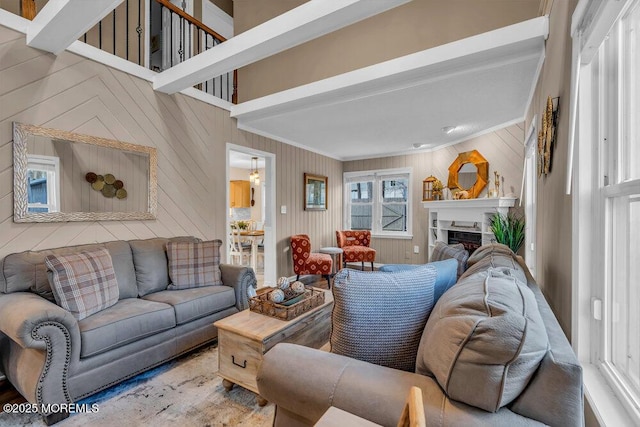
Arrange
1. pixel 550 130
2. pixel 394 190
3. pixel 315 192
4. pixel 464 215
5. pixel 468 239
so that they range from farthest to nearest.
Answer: pixel 394 190 < pixel 315 192 < pixel 468 239 < pixel 464 215 < pixel 550 130

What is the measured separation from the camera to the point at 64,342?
1631mm

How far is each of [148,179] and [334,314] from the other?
265 cm

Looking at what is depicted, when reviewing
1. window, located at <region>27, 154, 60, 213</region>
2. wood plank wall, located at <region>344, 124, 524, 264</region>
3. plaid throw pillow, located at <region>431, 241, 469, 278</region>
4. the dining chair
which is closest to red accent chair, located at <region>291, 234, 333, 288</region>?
the dining chair

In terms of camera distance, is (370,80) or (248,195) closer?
(370,80)

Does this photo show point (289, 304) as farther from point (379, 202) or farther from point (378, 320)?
point (379, 202)

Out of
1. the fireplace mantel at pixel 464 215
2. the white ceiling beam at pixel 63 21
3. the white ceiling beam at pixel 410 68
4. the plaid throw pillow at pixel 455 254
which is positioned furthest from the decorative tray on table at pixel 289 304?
the fireplace mantel at pixel 464 215

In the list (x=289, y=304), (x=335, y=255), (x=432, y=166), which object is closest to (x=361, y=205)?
(x=335, y=255)

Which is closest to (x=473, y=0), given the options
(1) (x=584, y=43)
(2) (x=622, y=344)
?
(1) (x=584, y=43)

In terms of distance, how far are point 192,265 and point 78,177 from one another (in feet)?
3.98

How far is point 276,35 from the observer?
213 cm

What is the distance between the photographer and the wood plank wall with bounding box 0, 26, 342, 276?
7.14 ft

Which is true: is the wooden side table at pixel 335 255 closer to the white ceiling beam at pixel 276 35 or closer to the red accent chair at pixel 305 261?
the red accent chair at pixel 305 261

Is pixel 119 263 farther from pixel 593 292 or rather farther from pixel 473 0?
pixel 473 0

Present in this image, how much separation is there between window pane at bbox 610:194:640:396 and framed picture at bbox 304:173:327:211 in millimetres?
4379
